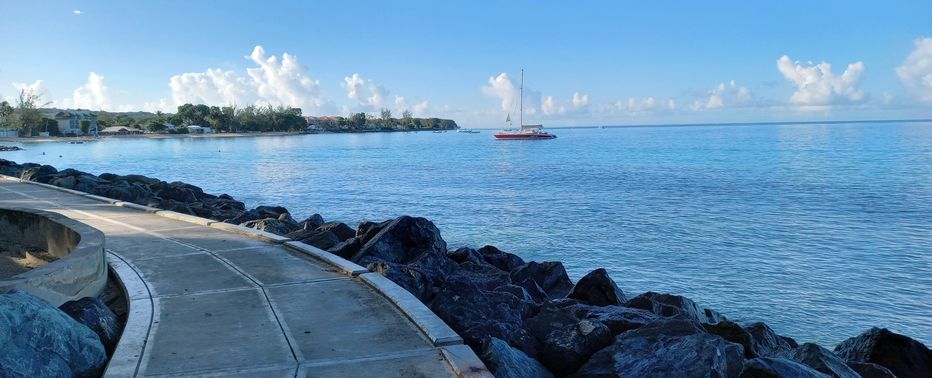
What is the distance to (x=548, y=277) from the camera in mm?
10773

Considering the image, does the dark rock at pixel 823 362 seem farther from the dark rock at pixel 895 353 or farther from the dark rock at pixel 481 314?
the dark rock at pixel 481 314

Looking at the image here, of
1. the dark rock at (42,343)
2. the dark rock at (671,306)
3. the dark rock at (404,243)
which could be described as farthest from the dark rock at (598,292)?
the dark rock at (42,343)

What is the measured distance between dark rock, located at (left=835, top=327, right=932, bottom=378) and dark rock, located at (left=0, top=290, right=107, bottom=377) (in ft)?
25.2

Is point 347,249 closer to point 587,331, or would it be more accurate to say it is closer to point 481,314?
point 481,314

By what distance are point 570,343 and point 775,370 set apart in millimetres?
1632

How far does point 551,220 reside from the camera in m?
23.5

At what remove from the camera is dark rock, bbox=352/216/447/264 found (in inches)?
397

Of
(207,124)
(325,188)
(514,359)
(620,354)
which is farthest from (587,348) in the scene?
(207,124)

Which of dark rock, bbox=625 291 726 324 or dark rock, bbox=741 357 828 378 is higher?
dark rock, bbox=741 357 828 378

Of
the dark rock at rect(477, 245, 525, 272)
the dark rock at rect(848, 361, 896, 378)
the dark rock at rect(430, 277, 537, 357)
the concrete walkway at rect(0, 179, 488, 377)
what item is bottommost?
the dark rock at rect(477, 245, 525, 272)

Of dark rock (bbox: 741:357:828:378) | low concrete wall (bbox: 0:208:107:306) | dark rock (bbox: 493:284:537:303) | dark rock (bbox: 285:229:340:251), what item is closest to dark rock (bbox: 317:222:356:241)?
dark rock (bbox: 285:229:340:251)

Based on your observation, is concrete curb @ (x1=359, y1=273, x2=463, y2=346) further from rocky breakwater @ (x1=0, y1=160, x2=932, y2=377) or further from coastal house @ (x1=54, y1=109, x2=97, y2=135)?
coastal house @ (x1=54, y1=109, x2=97, y2=135)

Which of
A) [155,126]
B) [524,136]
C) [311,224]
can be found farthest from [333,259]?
[155,126]

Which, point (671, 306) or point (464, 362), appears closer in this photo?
point (464, 362)
